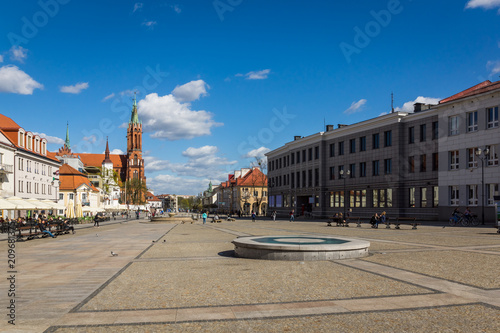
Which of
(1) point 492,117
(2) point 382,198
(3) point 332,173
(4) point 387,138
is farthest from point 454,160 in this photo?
(3) point 332,173

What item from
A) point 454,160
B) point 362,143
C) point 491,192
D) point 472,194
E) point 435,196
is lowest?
point 435,196

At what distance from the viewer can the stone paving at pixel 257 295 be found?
6.79 meters

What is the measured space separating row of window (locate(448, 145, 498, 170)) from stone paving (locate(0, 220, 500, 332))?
106ft

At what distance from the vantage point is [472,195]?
148 feet

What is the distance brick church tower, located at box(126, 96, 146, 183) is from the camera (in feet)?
622

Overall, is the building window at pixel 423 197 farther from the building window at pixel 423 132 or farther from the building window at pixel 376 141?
the building window at pixel 376 141

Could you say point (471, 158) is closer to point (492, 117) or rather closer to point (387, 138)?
point (492, 117)

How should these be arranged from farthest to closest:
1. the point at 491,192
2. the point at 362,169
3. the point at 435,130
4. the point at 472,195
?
the point at 362,169 → the point at 435,130 → the point at 472,195 → the point at 491,192

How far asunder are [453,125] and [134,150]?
162676mm

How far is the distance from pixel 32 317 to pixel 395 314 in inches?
238

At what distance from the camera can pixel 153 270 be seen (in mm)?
12531

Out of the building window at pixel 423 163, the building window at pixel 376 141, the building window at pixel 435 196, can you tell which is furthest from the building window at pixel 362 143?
the building window at pixel 435 196

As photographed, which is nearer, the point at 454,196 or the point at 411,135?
the point at 454,196

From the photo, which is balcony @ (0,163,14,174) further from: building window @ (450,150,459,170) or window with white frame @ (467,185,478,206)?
window with white frame @ (467,185,478,206)
